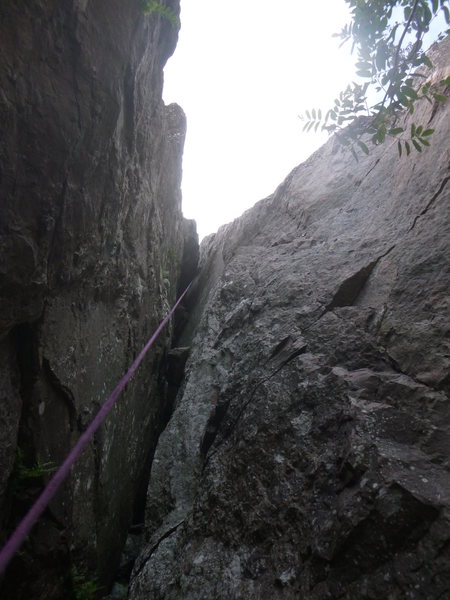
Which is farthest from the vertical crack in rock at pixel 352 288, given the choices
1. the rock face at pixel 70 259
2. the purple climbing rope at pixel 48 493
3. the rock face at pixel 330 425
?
the purple climbing rope at pixel 48 493

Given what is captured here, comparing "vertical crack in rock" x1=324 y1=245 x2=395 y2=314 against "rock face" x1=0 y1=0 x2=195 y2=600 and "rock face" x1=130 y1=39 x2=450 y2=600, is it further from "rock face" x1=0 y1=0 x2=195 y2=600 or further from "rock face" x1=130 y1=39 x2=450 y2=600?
"rock face" x1=0 y1=0 x2=195 y2=600

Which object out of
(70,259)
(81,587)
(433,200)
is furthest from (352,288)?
(81,587)

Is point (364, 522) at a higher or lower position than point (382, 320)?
lower

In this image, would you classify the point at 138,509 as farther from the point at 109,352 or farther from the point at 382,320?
the point at 382,320

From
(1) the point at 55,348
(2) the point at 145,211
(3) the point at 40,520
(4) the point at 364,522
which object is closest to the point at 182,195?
(2) the point at 145,211

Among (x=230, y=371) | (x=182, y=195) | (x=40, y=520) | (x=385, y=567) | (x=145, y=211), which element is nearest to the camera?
(x=385, y=567)

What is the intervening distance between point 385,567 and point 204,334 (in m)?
4.40

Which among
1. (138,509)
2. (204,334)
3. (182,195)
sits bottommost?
(138,509)

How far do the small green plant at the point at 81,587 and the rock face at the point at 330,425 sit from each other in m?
0.41

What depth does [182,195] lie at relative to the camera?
32.8 ft

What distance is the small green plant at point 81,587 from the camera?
138 inches

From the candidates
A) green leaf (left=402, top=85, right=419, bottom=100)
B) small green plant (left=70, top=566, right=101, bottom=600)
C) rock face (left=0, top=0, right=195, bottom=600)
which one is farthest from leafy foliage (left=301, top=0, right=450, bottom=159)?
small green plant (left=70, top=566, right=101, bottom=600)

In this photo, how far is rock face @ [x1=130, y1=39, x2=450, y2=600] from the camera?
8.32ft

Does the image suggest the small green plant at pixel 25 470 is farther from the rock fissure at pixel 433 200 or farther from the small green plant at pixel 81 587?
the rock fissure at pixel 433 200
